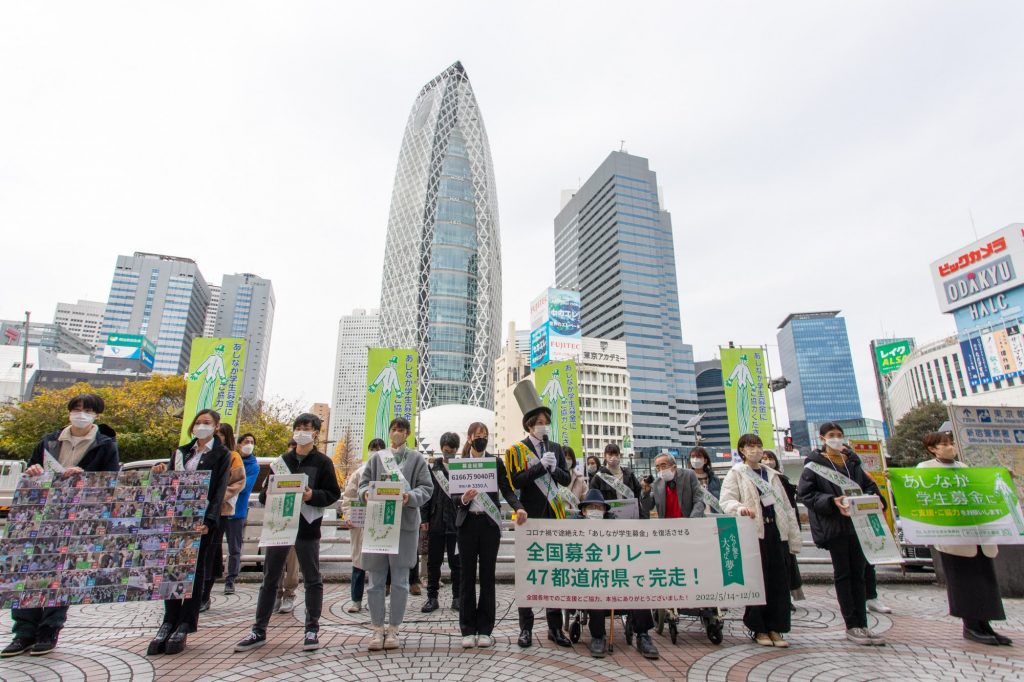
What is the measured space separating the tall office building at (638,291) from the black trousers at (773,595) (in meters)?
96.1

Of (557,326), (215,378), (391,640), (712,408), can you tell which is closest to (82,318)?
(557,326)

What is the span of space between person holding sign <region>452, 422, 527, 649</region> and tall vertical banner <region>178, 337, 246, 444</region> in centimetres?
1594

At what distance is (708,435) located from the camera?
5261 inches

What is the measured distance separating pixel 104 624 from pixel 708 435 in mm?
142294

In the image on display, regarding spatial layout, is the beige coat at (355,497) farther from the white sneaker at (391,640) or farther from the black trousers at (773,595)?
the black trousers at (773,595)

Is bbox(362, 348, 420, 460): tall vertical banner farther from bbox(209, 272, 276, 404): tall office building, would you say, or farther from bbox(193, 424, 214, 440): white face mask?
bbox(209, 272, 276, 404): tall office building

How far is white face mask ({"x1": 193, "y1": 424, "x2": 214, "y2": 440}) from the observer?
4.46 meters

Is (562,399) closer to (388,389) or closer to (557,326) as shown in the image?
→ (388,389)

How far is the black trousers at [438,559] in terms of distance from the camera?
5.52 meters

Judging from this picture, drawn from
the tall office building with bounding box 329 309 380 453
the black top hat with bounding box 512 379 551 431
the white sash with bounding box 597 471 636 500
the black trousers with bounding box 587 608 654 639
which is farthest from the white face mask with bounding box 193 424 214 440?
the tall office building with bounding box 329 309 380 453

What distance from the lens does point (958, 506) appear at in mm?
4809

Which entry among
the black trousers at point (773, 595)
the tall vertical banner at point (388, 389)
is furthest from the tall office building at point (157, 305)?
the black trousers at point (773, 595)

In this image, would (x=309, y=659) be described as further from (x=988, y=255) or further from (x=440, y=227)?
(x=440, y=227)

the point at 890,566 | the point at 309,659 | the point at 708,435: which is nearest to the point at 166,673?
the point at 309,659
